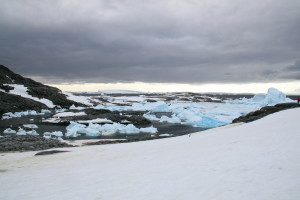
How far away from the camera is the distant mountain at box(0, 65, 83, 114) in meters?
43.8

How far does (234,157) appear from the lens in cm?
667

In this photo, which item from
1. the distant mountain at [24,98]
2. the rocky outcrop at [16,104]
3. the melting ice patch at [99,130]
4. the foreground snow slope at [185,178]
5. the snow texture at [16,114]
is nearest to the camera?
the foreground snow slope at [185,178]

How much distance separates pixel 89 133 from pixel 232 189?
816 inches

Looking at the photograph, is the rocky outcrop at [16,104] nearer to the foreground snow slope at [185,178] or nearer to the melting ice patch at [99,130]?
the melting ice patch at [99,130]

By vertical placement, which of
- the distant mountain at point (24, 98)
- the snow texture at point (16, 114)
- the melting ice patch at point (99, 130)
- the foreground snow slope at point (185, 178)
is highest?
the distant mountain at point (24, 98)

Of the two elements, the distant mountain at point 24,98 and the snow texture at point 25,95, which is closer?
the distant mountain at point 24,98

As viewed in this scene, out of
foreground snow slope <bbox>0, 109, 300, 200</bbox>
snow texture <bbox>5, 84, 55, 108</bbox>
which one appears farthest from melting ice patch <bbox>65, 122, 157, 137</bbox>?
snow texture <bbox>5, 84, 55, 108</bbox>

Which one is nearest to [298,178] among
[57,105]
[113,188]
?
[113,188]

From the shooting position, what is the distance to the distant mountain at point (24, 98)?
4375 centimetres

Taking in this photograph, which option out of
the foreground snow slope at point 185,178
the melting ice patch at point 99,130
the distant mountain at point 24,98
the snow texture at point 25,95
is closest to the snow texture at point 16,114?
the distant mountain at point 24,98

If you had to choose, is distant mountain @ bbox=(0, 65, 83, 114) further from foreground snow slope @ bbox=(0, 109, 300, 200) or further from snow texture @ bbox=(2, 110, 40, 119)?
foreground snow slope @ bbox=(0, 109, 300, 200)

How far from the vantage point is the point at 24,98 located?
48.1m

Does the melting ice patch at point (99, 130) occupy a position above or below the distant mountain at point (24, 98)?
below

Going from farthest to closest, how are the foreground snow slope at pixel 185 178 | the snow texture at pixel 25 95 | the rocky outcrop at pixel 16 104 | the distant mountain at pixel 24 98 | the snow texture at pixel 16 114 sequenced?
the snow texture at pixel 25 95 < the distant mountain at pixel 24 98 < the rocky outcrop at pixel 16 104 < the snow texture at pixel 16 114 < the foreground snow slope at pixel 185 178
